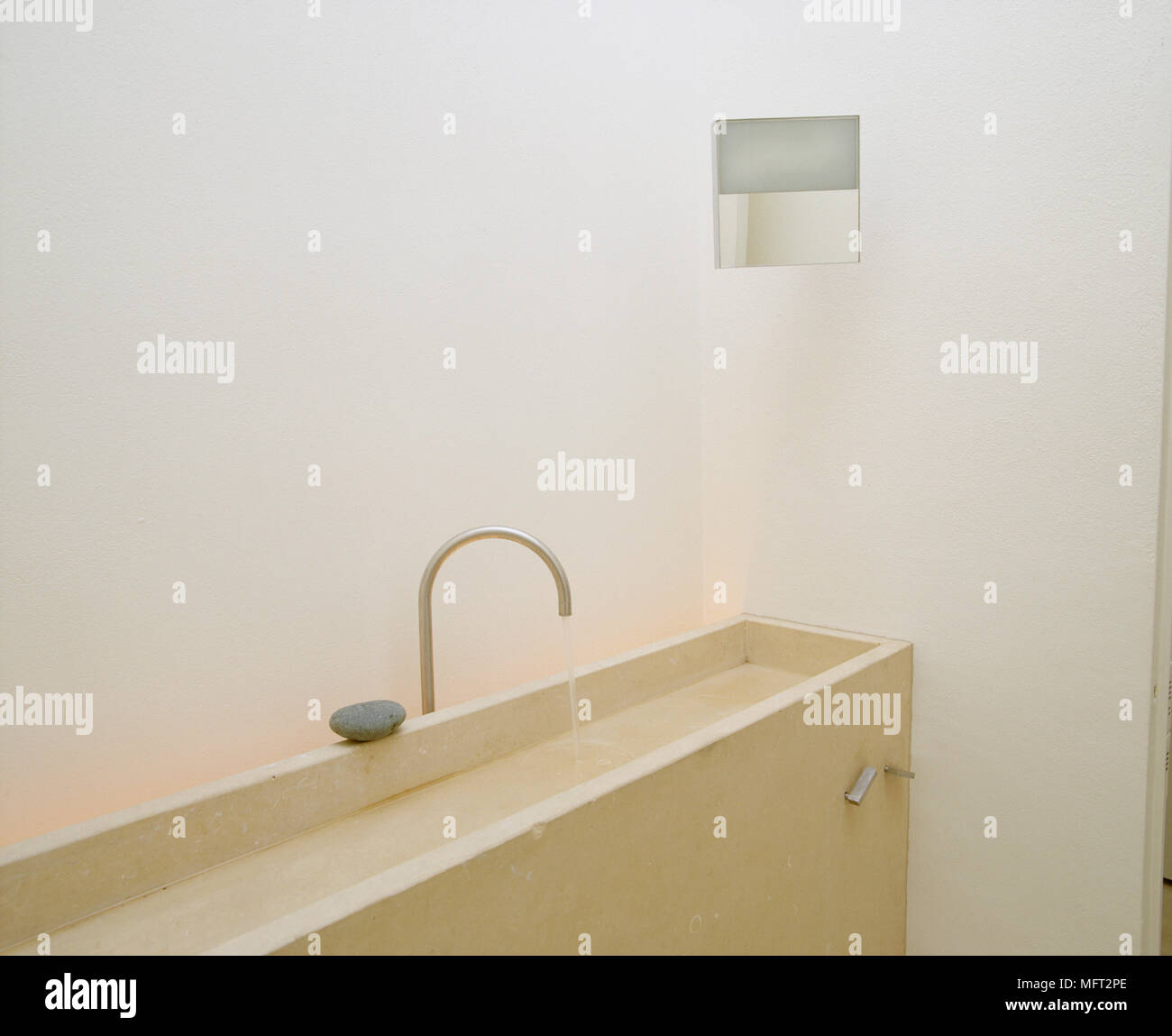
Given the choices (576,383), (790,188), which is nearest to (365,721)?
(576,383)

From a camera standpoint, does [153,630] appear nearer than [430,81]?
Yes

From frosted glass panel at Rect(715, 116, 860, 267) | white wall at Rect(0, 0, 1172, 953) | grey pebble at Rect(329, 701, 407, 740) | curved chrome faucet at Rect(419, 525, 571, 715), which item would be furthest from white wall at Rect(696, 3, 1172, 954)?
grey pebble at Rect(329, 701, 407, 740)

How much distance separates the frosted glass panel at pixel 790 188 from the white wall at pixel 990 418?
0.64ft

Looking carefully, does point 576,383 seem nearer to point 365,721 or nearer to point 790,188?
point 790,188

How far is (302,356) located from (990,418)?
1350 mm

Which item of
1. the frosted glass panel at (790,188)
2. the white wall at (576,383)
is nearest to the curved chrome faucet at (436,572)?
the white wall at (576,383)

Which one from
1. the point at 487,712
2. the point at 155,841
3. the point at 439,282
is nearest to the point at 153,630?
the point at 155,841

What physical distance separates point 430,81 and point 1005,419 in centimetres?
132

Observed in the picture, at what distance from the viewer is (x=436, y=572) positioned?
149 centimetres

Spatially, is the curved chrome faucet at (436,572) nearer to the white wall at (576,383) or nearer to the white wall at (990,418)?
the white wall at (576,383)

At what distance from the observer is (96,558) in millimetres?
1237

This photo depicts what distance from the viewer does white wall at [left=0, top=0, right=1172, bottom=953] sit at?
4.07 feet

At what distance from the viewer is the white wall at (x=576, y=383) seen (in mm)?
1239
